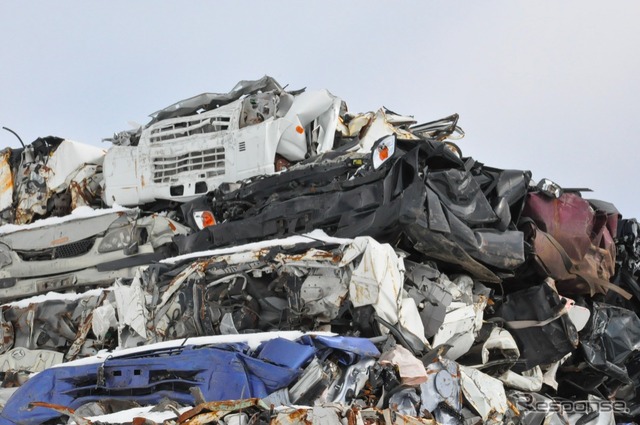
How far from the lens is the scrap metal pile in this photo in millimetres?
8289

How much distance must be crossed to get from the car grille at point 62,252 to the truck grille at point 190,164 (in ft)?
4.07

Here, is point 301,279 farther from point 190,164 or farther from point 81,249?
point 81,249

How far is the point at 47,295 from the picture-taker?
517 inches

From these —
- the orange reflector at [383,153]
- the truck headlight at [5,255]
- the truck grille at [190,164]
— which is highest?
the orange reflector at [383,153]

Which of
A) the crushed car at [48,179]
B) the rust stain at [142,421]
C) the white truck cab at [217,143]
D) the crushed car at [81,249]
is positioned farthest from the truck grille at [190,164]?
the rust stain at [142,421]

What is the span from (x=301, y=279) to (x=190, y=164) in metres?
3.90

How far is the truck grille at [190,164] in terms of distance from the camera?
12.8 meters

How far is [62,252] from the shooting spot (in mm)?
13469

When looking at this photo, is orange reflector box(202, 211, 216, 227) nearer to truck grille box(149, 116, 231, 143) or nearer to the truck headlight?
truck grille box(149, 116, 231, 143)

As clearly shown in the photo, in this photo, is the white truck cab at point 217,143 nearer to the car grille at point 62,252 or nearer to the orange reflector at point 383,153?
the car grille at point 62,252

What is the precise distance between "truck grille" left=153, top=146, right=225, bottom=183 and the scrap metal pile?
2 centimetres

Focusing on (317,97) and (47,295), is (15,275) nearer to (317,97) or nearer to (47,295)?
(47,295)

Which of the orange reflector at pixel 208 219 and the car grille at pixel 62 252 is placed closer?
the orange reflector at pixel 208 219

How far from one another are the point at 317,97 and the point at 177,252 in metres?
2.61
